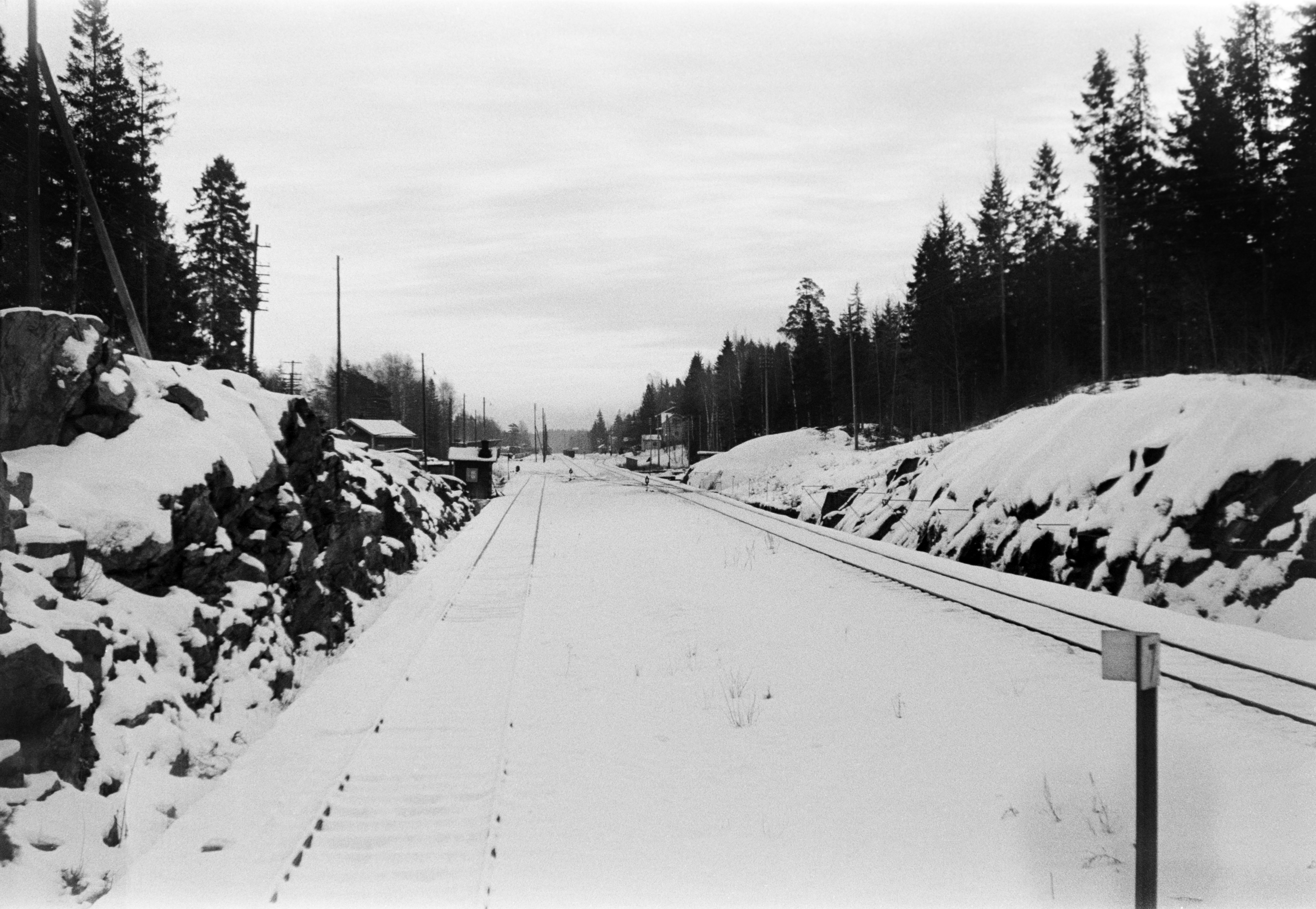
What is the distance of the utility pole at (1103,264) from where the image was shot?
28141 mm

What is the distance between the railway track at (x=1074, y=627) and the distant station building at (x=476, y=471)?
28678mm

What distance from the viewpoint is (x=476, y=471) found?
47406mm

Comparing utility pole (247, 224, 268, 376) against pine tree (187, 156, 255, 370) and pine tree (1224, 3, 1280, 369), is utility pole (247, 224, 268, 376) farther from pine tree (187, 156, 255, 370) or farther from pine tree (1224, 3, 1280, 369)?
pine tree (1224, 3, 1280, 369)

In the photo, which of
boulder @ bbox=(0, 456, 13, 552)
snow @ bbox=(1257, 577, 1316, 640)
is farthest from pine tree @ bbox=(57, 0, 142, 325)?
snow @ bbox=(1257, 577, 1316, 640)

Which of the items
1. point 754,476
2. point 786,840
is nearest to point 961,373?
point 754,476

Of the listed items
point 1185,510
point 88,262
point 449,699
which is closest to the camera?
point 449,699

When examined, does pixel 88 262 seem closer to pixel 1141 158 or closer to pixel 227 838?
pixel 227 838

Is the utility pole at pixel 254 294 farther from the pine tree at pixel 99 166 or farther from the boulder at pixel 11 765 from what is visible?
the boulder at pixel 11 765

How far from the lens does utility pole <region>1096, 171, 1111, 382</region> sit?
2814 centimetres

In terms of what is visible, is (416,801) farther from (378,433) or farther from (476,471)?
(378,433)

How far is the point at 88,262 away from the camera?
2983cm

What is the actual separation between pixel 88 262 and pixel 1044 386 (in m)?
48.4

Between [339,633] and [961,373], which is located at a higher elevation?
[961,373]

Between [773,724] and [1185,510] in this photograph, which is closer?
[773,724]
